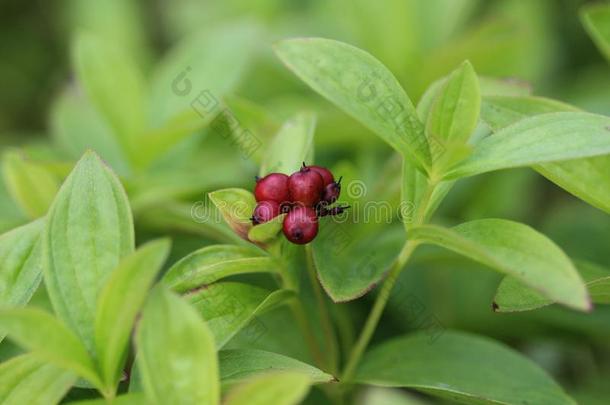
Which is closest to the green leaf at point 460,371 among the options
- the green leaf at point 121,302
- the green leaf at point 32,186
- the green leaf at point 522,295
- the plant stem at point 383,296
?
the plant stem at point 383,296

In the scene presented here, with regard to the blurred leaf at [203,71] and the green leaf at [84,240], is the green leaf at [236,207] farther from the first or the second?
the blurred leaf at [203,71]

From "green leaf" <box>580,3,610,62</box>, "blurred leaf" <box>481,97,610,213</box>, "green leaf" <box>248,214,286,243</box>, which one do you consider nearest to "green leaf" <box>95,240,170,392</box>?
"green leaf" <box>248,214,286,243</box>

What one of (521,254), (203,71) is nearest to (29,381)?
(521,254)

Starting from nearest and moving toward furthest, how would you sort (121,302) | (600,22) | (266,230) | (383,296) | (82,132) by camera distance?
1. (121,302)
2. (266,230)
3. (383,296)
4. (600,22)
5. (82,132)

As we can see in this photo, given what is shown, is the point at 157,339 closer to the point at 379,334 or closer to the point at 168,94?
the point at 379,334

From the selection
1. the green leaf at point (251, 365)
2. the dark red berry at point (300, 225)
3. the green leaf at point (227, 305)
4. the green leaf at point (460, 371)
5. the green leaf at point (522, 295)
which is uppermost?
the dark red berry at point (300, 225)
